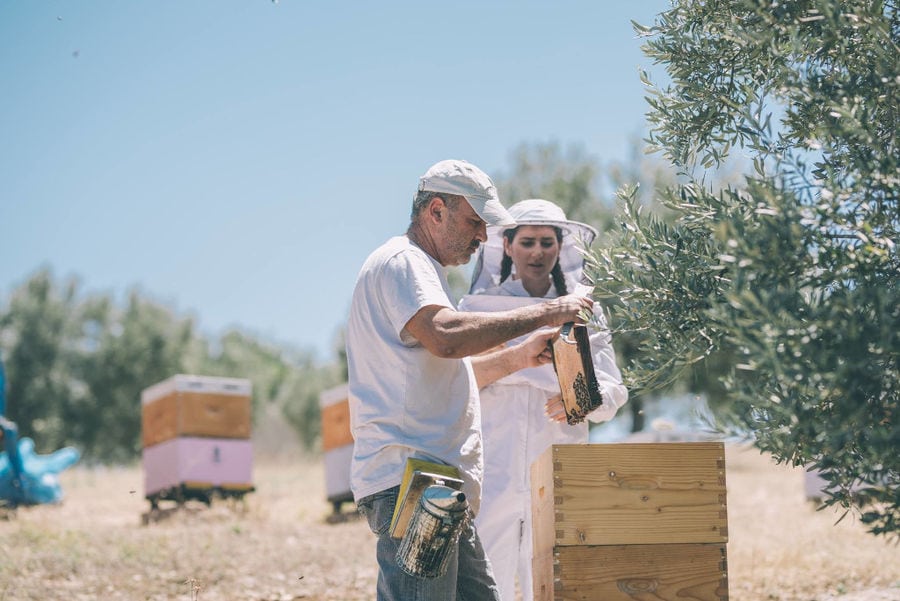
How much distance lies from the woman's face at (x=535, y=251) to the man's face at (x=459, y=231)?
1.70 metres

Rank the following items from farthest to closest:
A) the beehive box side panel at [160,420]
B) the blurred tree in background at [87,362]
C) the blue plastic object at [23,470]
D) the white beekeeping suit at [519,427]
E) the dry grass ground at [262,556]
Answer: the blurred tree in background at [87,362]
the beehive box side panel at [160,420]
the blue plastic object at [23,470]
the dry grass ground at [262,556]
the white beekeeping suit at [519,427]

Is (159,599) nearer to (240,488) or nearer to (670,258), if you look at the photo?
(670,258)

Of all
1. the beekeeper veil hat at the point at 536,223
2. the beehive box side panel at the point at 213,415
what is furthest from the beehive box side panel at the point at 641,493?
the beehive box side panel at the point at 213,415

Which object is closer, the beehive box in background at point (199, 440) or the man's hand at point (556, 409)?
the man's hand at point (556, 409)

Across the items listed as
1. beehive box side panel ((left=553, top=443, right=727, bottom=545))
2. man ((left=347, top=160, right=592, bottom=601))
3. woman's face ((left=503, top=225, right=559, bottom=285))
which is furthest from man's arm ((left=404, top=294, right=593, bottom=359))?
woman's face ((left=503, top=225, right=559, bottom=285))

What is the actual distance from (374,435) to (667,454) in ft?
4.20

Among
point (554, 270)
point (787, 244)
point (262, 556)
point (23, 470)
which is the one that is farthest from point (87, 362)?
point (787, 244)

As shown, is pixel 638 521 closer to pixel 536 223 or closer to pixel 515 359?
pixel 515 359

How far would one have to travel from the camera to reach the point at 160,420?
1462 centimetres

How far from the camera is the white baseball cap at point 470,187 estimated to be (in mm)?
4383

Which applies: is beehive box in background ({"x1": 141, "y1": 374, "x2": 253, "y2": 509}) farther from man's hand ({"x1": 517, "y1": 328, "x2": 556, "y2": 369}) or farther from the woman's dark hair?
man's hand ({"x1": 517, "y1": 328, "x2": 556, "y2": 369})

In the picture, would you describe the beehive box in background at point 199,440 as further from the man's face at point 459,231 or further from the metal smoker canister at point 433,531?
the metal smoker canister at point 433,531

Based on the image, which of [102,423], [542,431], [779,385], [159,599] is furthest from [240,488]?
[102,423]

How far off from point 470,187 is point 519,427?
1.82 m
